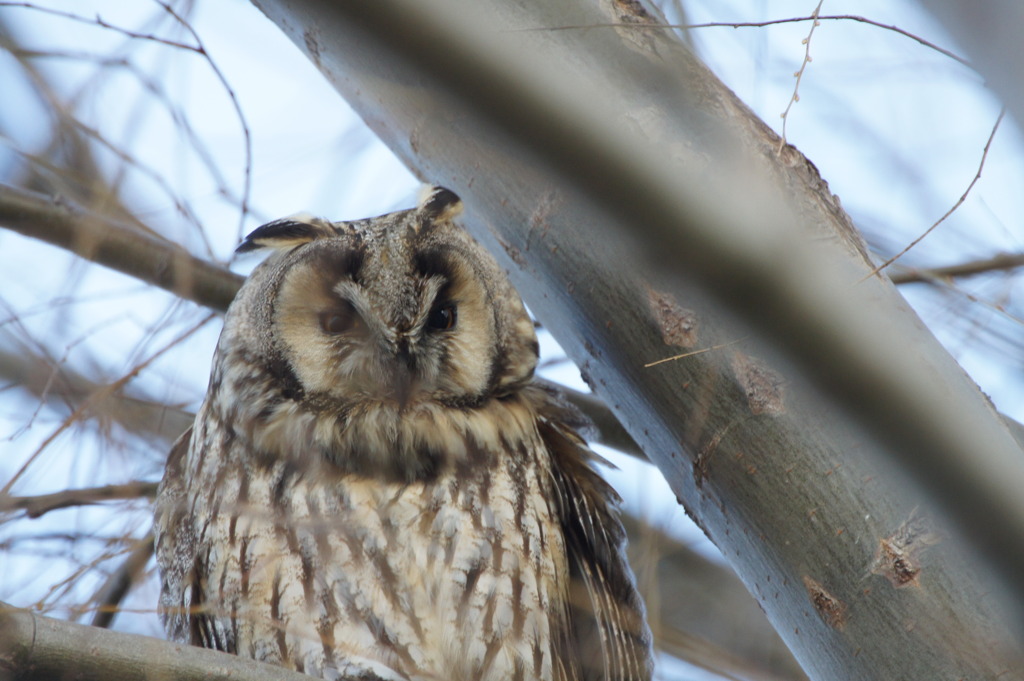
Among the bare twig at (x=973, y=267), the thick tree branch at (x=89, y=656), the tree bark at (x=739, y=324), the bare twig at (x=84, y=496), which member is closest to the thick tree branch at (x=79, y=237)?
the bare twig at (x=84, y=496)

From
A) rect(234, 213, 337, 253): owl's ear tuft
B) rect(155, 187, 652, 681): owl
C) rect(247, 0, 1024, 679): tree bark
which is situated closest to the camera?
rect(247, 0, 1024, 679): tree bark

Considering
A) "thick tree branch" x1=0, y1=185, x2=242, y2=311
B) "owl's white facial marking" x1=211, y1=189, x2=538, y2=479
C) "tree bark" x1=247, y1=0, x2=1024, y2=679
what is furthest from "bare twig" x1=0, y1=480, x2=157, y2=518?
"tree bark" x1=247, y1=0, x2=1024, y2=679

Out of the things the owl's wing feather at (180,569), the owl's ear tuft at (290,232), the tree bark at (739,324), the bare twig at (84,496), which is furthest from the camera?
Answer: the owl's ear tuft at (290,232)

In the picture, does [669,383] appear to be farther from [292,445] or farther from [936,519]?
[292,445]

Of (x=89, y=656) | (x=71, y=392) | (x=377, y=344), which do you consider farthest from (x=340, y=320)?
(x=89, y=656)

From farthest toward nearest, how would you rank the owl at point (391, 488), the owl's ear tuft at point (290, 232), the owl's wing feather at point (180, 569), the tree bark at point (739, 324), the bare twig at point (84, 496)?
the owl's ear tuft at point (290, 232) → the owl's wing feather at point (180, 569) → the owl at point (391, 488) → the bare twig at point (84, 496) → the tree bark at point (739, 324)

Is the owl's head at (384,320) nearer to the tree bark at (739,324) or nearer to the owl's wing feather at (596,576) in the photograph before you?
the owl's wing feather at (596,576)

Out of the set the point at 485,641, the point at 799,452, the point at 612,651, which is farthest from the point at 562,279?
the point at 612,651

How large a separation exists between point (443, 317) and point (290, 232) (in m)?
0.47

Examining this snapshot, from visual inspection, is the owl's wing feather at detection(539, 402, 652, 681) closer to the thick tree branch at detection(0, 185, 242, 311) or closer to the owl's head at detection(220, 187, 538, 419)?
the owl's head at detection(220, 187, 538, 419)

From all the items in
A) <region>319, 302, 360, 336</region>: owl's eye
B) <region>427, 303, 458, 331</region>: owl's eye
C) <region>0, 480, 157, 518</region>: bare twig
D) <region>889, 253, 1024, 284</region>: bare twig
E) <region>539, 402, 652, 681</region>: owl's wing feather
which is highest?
<region>319, 302, 360, 336</region>: owl's eye

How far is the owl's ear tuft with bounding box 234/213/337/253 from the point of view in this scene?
2537 mm

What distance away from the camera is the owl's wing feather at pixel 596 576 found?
237 centimetres

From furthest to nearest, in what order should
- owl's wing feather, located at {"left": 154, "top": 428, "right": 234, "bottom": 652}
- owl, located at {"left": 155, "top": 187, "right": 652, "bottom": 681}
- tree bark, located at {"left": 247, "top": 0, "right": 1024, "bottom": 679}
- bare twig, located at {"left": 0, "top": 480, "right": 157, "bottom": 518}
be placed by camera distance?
owl's wing feather, located at {"left": 154, "top": 428, "right": 234, "bottom": 652}, owl, located at {"left": 155, "top": 187, "right": 652, "bottom": 681}, bare twig, located at {"left": 0, "top": 480, "right": 157, "bottom": 518}, tree bark, located at {"left": 247, "top": 0, "right": 1024, "bottom": 679}
